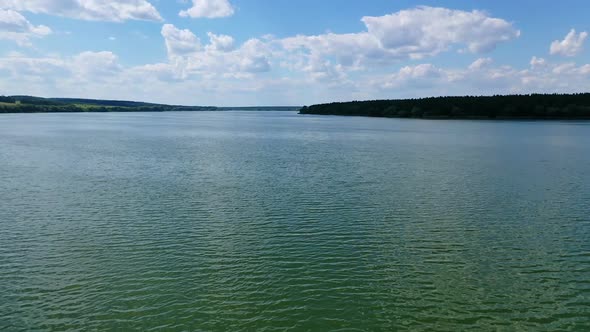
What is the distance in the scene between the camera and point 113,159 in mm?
53625

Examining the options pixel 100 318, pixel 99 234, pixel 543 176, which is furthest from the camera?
pixel 543 176

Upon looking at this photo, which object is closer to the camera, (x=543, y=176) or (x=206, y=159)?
(x=543, y=176)

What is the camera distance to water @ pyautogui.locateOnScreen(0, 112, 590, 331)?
14.8 m

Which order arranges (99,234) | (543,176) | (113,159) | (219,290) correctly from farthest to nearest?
1. (113,159)
2. (543,176)
3. (99,234)
4. (219,290)

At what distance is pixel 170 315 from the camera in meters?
14.7

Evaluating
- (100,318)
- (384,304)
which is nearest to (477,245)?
(384,304)

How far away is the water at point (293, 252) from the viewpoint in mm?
14797

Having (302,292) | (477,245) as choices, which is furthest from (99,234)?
(477,245)

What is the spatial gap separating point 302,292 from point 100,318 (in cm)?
726

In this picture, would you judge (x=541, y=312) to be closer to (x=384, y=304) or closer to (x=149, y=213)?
(x=384, y=304)

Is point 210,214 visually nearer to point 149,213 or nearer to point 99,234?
point 149,213

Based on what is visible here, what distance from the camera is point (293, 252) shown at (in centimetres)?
2077

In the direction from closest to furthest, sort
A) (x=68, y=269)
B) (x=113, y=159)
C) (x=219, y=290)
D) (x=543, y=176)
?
(x=219, y=290) → (x=68, y=269) → (x=543, y=176) → (x=113, y=159)

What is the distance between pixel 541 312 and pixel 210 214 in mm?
19129
